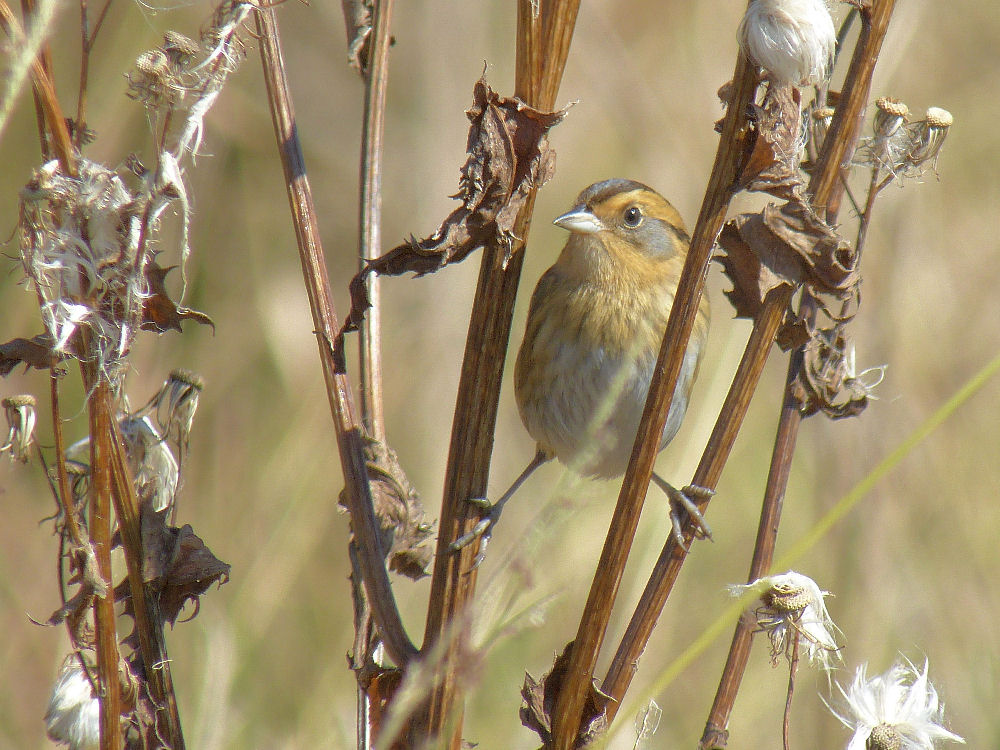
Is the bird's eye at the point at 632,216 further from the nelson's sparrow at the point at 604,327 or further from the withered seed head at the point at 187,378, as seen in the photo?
the withered seed head at the point at 187,378

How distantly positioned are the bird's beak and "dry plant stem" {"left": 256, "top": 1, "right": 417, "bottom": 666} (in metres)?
1.33

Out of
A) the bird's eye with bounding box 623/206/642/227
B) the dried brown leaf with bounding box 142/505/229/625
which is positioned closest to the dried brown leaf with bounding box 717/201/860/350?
the dried brown leaf with bounding box 142/505/229/625

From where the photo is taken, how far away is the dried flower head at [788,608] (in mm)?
1475

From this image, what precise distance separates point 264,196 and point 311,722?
Answer: 8.72 ft

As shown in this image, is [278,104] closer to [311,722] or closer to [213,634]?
[213,634]

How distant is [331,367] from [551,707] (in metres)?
0.58

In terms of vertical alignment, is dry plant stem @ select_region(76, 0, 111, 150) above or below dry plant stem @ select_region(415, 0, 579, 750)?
above

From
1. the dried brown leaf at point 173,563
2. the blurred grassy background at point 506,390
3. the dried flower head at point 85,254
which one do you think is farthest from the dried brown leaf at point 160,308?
the blurred grassy background at point 506,390

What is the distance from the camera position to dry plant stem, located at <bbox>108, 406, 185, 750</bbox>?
1354 millimetres

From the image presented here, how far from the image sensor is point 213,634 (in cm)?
233

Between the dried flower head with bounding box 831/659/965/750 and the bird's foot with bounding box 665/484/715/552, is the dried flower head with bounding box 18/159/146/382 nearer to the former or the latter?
the bird's foot with bounding box 665/484/715/552

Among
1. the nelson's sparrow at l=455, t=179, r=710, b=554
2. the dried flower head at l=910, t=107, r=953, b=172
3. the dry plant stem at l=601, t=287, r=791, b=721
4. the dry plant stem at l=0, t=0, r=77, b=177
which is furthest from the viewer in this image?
the nelson's sparrow at l=455, t=179, r=710, b=554

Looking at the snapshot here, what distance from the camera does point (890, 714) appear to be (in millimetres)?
1617

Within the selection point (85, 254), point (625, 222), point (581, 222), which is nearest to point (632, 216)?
point (625, 222)
